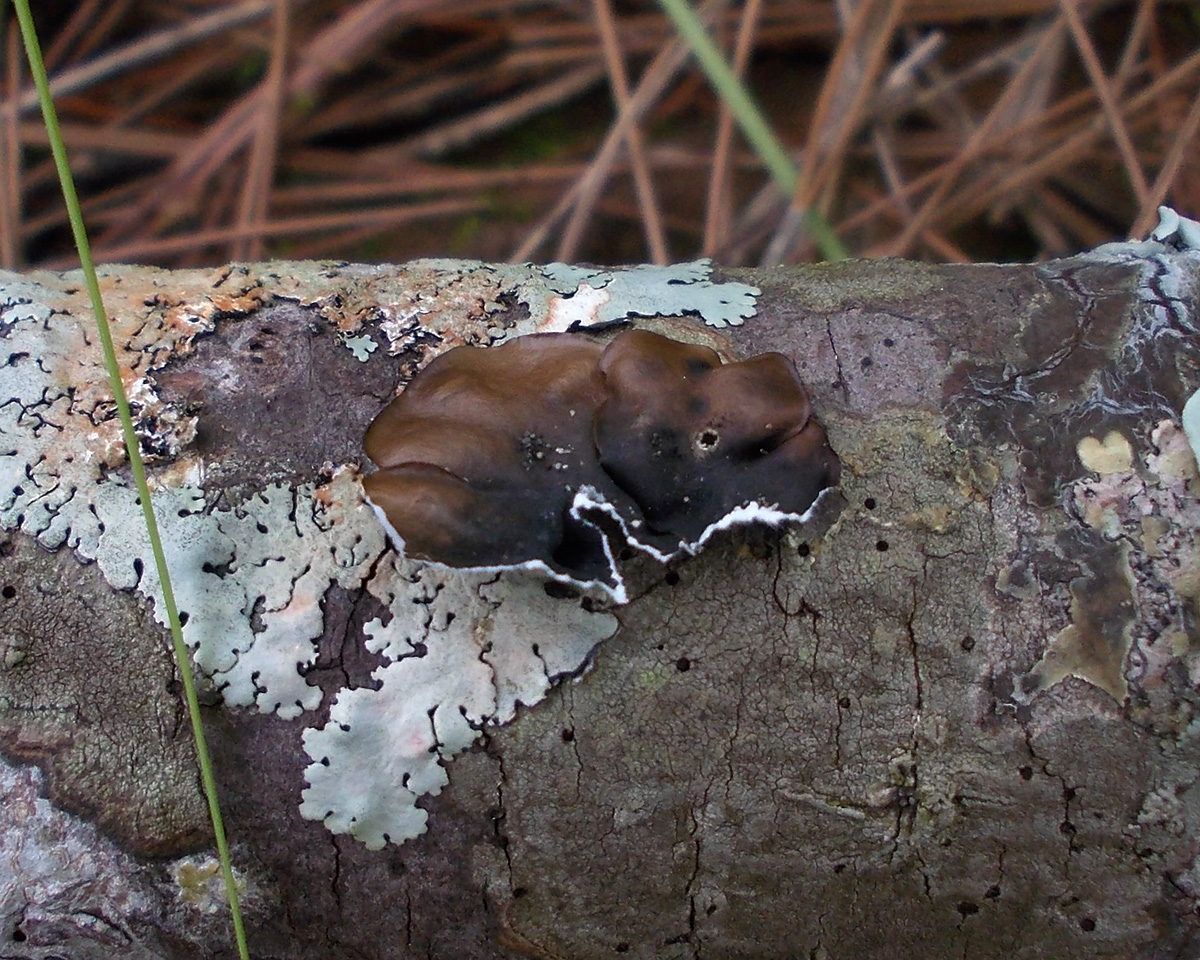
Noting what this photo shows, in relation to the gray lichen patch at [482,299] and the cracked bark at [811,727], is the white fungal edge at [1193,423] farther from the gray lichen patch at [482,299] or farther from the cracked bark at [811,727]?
the gray lichen patch at [482,299]

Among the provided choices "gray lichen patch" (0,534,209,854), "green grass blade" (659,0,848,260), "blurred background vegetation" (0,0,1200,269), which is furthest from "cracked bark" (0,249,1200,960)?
"blurred background vegetation" (0,0,1200,269)

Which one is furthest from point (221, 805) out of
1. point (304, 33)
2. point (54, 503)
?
point (304, 33)

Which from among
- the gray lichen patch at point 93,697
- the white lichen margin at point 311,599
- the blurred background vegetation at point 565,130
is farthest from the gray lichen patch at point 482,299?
the blurred background vegetation at point 565,130

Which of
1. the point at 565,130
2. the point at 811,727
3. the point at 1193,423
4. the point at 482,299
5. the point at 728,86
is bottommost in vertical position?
the point at 811,727

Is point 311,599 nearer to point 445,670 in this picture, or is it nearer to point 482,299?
point 445,670

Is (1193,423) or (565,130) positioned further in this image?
(565,130)

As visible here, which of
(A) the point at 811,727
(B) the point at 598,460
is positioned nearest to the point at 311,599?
(B) the point at 598,460
